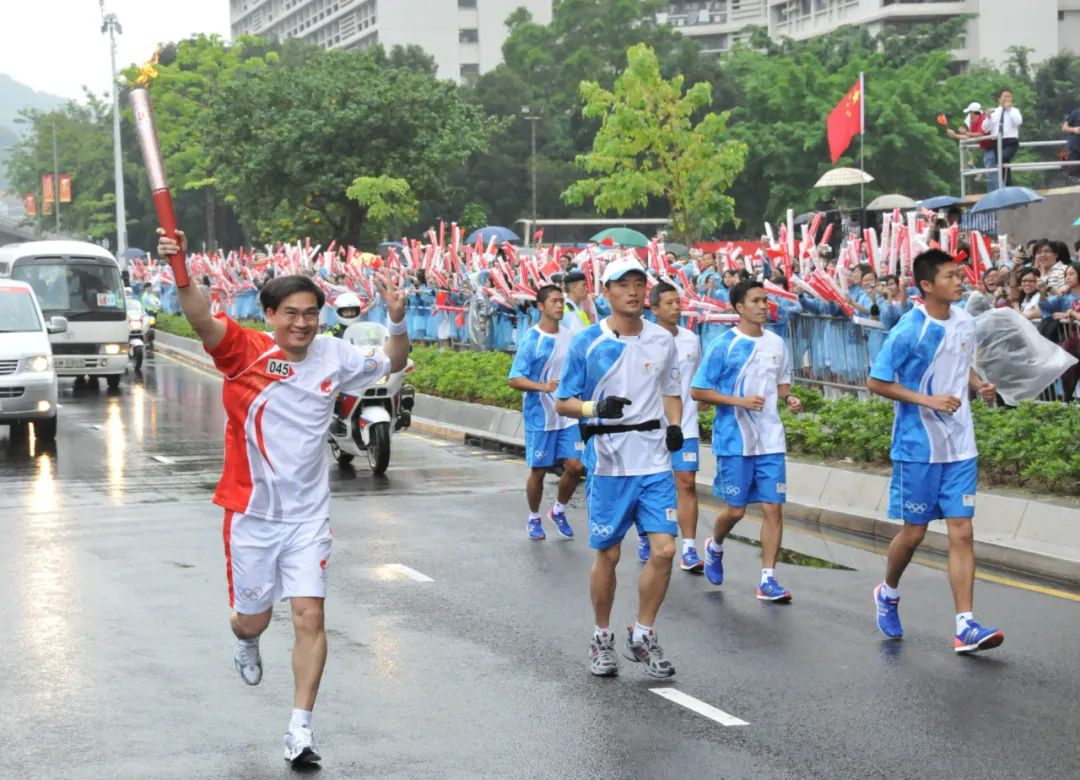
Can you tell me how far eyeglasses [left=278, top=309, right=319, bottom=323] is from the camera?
6895 millimetres

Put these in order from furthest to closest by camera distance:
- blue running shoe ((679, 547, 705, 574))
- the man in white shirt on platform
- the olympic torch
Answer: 1. the man in white shirt on platform
2. blue running shoe ((679, 547, 705, 574))
3. the olympic torch

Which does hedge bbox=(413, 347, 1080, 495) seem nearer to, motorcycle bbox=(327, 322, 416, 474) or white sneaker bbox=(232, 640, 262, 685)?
motorcycle bbox=(327, 322, 416, 474)

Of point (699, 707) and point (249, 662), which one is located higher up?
point (249, 662)

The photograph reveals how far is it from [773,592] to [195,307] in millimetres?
4486

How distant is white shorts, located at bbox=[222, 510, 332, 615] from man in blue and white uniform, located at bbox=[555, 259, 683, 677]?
1.69 meters

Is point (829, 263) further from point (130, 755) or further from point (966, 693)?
point (130, 755)

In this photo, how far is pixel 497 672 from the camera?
8273mm

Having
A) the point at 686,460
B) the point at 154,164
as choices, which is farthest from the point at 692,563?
the point at 154,164

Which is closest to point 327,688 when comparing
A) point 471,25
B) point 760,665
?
point 760,665

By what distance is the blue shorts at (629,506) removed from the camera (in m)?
8.12

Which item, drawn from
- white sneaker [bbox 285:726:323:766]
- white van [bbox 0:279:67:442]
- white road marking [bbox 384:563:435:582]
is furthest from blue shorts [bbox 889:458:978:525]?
white van [bbox 0:279:67:442]

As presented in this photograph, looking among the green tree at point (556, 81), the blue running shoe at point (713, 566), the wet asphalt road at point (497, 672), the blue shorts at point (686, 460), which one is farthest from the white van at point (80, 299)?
the green tree at point (556, 81)

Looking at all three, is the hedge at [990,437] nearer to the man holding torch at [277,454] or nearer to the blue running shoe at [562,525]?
the blue running shoe at [562,525]

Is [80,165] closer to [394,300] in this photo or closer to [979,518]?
[979,518]
